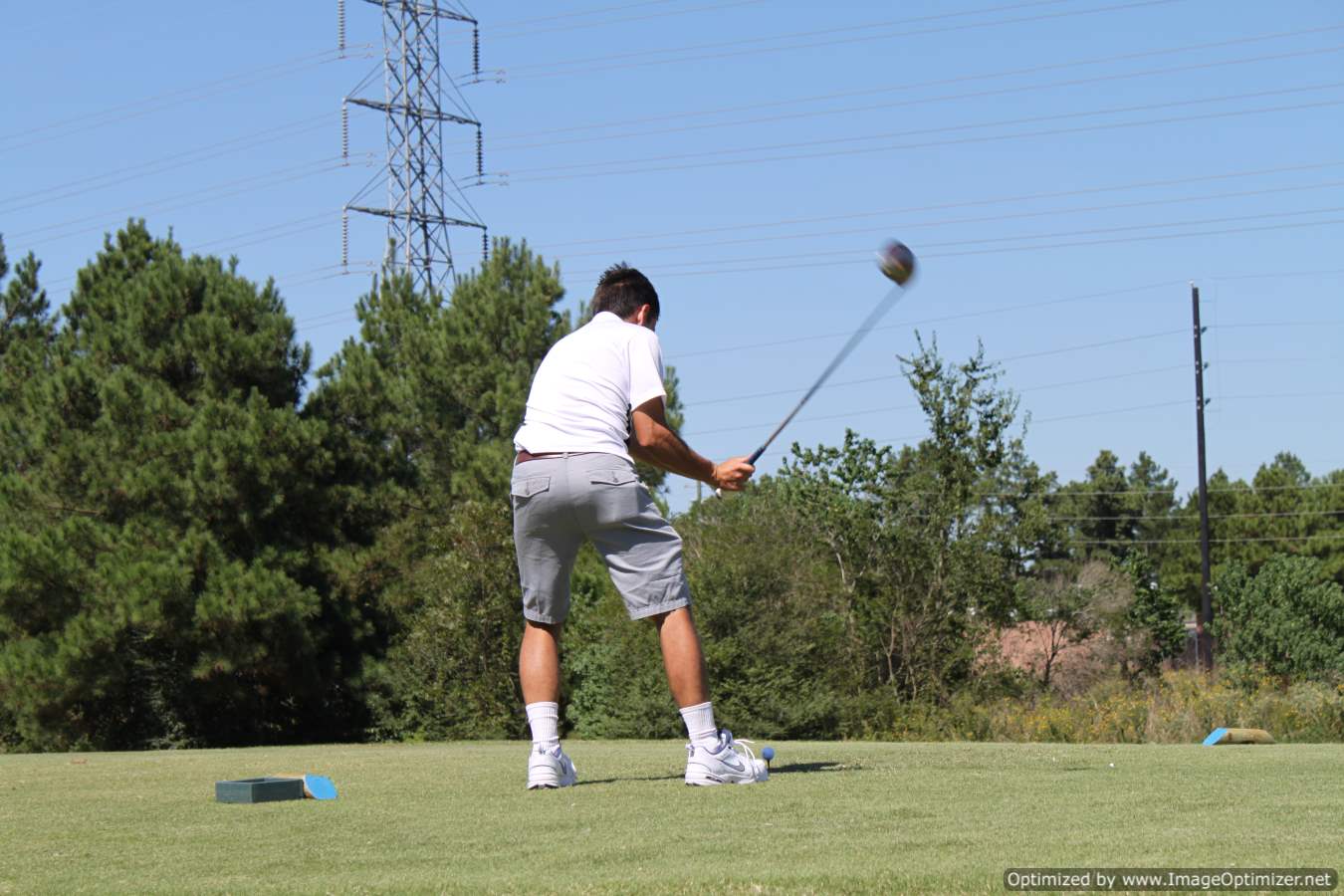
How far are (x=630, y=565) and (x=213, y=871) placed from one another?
7.44 ft

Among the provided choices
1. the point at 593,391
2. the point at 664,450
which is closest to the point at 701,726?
the point at 664,450

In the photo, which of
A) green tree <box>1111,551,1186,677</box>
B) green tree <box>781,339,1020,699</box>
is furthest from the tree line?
green tree <box>1111,551,1186,677</box>

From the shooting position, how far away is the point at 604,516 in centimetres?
574

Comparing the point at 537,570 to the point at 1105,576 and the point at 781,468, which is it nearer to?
the point at 781,468

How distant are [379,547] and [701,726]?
19416 mm

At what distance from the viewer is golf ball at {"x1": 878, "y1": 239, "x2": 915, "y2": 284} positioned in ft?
23.8

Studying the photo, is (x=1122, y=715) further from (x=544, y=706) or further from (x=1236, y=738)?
(x=544, y=706)

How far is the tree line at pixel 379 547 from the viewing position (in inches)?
778

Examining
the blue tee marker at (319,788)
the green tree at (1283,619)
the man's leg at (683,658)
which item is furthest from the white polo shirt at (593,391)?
the green tree at (1283,619)

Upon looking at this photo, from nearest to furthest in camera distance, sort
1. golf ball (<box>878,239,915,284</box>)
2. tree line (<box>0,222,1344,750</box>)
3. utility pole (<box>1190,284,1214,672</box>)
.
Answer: golf ball (<box>878,239,915,284</box>) < tree line (<box>0,222,1344,750</box>) < utility pole (<box>1190,284,1214,672</box>)

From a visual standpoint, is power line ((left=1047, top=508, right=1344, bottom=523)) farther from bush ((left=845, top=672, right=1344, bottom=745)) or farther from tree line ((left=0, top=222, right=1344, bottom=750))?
bush ((left=845, top=672, right=1344, bottom=745))

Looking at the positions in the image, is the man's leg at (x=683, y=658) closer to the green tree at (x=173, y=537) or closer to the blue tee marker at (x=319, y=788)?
the blue tee marker at (x=319, y=788)

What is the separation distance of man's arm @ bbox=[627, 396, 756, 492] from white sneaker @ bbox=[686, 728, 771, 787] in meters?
→ 1.04

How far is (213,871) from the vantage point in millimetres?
3861
